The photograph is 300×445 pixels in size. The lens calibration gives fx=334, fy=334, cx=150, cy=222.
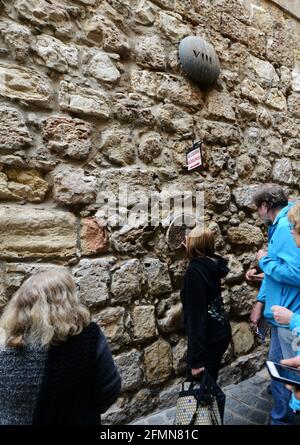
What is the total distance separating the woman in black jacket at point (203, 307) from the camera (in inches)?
73.7

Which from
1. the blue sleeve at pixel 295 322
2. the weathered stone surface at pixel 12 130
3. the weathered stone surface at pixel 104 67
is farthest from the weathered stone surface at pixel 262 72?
the blue sleeve at pixel 295 322

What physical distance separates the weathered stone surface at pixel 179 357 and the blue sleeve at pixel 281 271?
91 cm

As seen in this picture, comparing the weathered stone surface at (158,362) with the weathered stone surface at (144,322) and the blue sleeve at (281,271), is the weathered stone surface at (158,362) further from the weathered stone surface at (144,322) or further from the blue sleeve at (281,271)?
the blue sleeve at (281,271)

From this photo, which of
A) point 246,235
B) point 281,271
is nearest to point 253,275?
point 246,235

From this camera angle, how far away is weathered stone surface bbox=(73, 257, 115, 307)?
1.96 meters

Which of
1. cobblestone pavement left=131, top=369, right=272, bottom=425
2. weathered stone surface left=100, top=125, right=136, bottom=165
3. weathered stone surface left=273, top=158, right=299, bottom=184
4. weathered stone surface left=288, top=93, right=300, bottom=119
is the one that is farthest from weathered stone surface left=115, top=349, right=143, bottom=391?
weathered stone surface left=288, top=93, right=300, bottom=119

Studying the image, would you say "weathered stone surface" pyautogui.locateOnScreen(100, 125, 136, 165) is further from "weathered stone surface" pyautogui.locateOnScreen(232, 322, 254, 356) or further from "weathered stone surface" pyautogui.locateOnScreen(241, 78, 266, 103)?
"weathered stone surface" pyautogui.locateOnScreen(232, 322, 254, 356)

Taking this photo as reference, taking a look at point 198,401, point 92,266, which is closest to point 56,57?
point 92,266

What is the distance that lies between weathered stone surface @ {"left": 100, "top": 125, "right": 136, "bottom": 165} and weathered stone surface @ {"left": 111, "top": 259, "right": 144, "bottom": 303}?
676mm

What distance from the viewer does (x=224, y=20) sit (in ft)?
9.96

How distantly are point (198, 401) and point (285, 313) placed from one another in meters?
0.61

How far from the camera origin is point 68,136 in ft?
6.42

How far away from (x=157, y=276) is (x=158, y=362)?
59 cm

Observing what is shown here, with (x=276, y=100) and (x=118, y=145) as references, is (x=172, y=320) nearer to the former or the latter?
(x=118, y=145)
